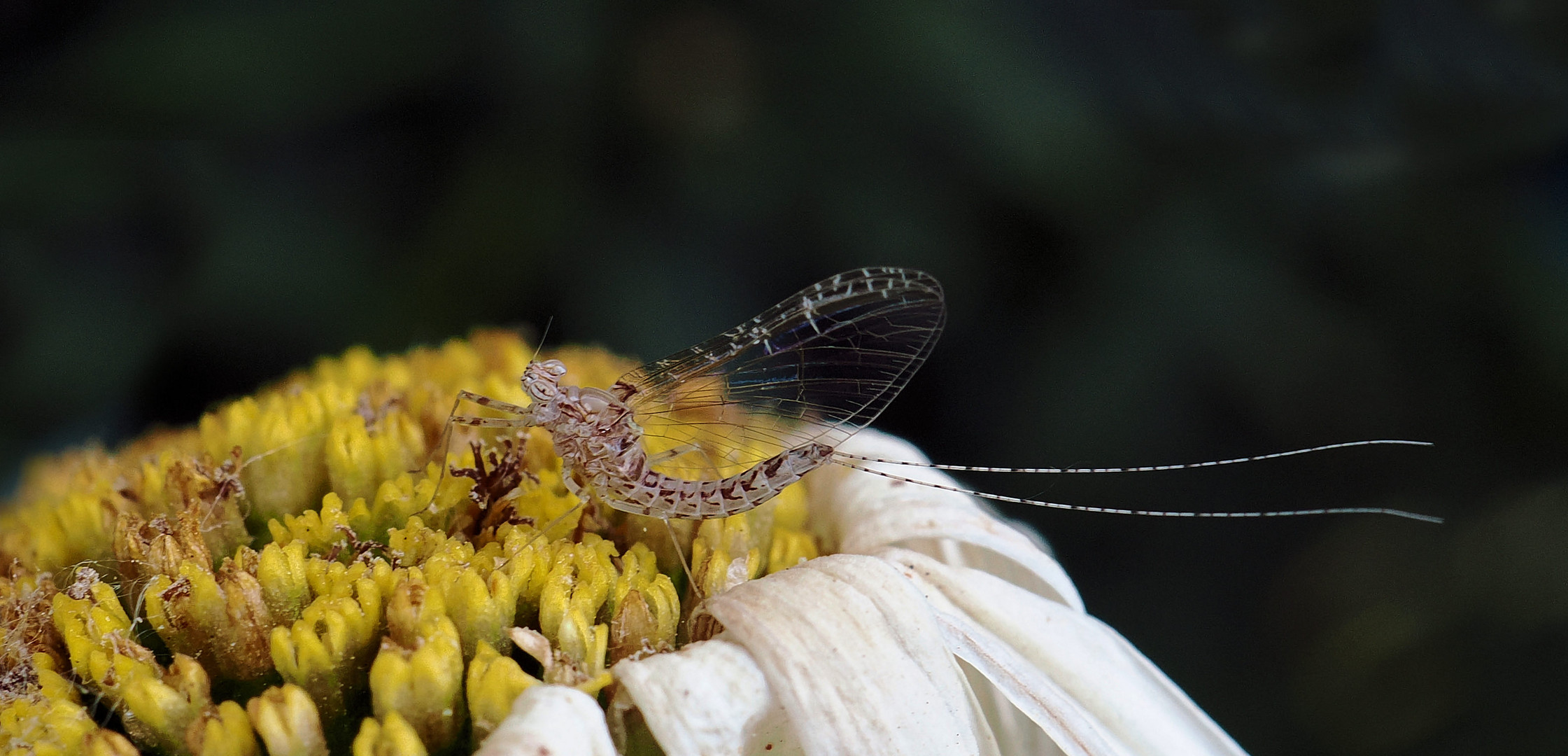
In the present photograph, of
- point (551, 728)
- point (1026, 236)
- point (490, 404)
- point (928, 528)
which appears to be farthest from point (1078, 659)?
point (1026, 236)

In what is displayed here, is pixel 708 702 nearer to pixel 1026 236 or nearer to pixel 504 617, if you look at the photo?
pixel 504 617

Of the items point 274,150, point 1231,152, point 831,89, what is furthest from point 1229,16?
point 274,150

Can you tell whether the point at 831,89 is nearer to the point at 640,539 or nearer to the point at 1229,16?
the point at 1229,16

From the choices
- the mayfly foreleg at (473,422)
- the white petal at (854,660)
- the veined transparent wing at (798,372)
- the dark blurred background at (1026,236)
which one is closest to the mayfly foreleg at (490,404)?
the mayfly foreleg at (473,422)

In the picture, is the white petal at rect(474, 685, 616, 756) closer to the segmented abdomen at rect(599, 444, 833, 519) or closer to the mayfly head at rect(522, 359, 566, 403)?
the segmented abdomen at rect(599, 444, 833, 519)

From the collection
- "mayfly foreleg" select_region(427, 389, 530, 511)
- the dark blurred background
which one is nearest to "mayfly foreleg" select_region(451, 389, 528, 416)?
"mayfly foreleg" select_region(427, 389, 530, 511)
